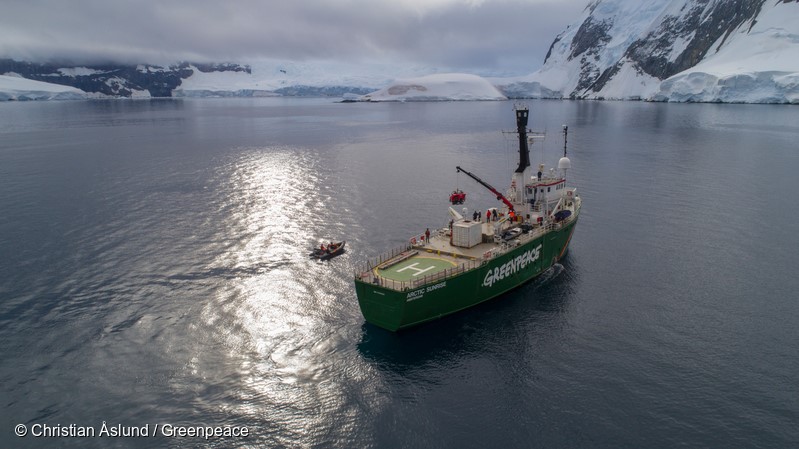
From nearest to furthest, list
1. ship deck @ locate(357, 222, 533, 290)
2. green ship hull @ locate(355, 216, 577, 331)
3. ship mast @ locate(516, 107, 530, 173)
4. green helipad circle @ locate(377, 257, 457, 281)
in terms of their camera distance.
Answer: green ship hull @ locate(355, 216, 577, 331), ship deck @ locate(357, 222, 533, 290), green helipad circle @ locate(377, 257, 457, 281), ship mast @ locate(516, 107, 530, 173)

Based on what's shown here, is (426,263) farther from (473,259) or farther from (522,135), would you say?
(522,135)

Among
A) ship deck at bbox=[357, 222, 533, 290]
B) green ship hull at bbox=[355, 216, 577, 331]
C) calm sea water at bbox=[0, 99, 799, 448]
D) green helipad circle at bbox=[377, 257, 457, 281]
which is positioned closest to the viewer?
calm sea water at bbox=[0, 99, 799, 448]

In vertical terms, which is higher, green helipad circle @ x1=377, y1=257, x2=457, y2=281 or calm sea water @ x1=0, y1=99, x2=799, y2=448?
green helipad circle @ x1=377, y1=257, x2=457, y2=281

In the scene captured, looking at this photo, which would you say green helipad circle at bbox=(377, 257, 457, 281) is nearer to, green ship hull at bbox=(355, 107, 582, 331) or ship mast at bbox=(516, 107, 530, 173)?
green ship hull at bbox=(355, 107, 582, 331)

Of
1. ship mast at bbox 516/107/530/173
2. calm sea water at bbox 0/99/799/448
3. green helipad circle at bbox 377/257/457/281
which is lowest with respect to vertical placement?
calm sea water at bbox 0/99/799/448

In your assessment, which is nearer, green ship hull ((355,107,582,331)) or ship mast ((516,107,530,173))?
green ship hull ((355,107,582,331))

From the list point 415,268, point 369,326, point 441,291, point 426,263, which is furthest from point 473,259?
point 369,326

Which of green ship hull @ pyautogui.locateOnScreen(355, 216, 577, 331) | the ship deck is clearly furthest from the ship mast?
green ship hull @ pyautogui.locateOnScreen(355, 216, 577, 331)
